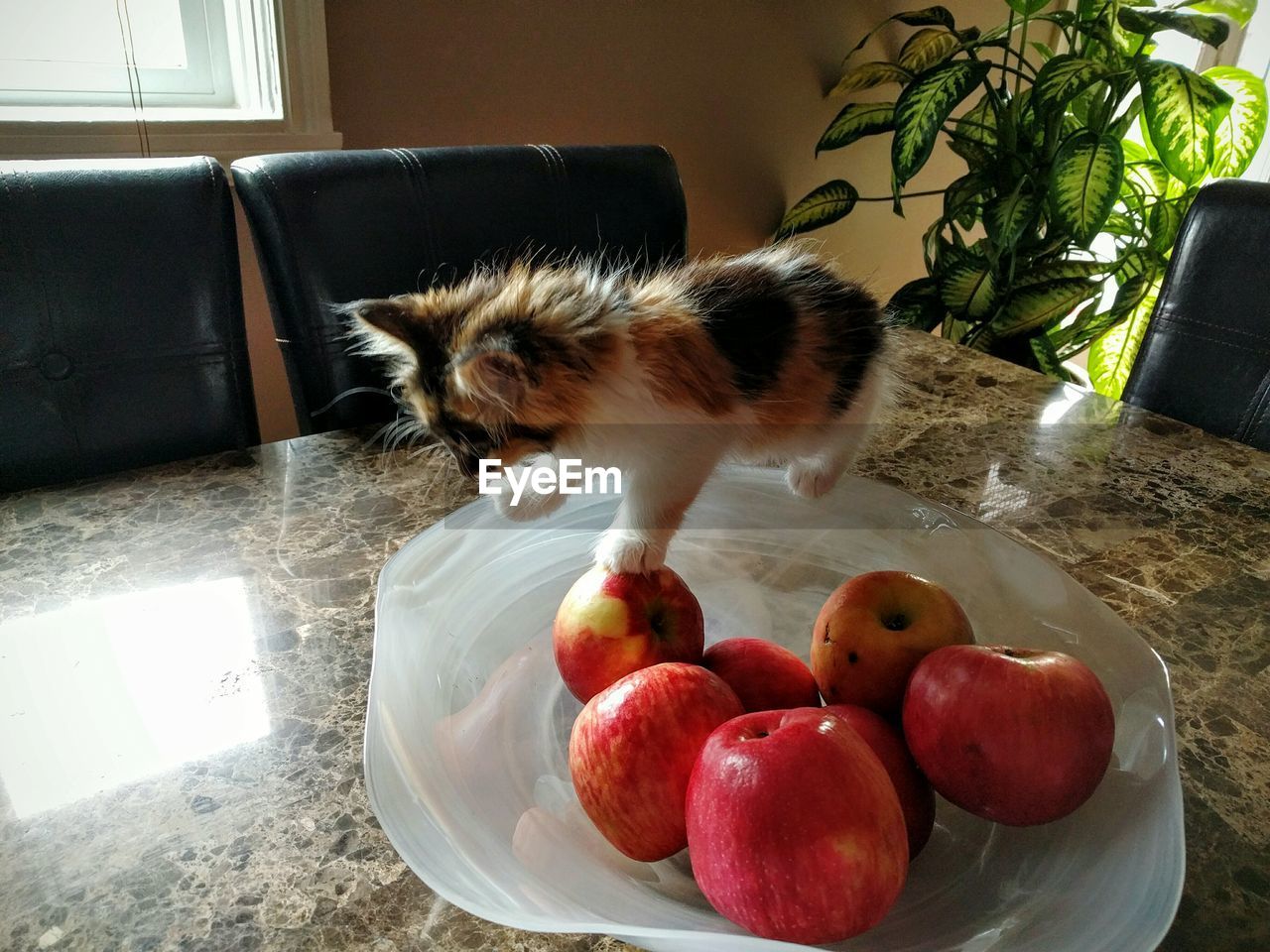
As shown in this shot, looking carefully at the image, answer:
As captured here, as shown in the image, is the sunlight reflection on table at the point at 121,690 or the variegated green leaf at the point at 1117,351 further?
the variegated green leaf at the point at 1117,351

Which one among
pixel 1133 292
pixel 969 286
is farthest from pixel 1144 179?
pixel 969 286

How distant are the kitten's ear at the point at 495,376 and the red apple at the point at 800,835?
0.29 metres

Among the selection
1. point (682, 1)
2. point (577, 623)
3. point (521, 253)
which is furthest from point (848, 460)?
point (682, 1)

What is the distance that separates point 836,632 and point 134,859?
422mm

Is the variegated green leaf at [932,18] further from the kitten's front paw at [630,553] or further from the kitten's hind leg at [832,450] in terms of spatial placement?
the kitten's front paw at [630,553]

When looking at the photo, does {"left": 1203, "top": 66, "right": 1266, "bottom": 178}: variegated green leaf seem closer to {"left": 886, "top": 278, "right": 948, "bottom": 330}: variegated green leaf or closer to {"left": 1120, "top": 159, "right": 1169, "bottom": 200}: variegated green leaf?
{"left": 1120, "top": 159, "right": 1169, "bottom": 200}: variegated green leaf

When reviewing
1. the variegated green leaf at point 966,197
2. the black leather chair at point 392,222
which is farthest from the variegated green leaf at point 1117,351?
the black leather chair at point 392,222

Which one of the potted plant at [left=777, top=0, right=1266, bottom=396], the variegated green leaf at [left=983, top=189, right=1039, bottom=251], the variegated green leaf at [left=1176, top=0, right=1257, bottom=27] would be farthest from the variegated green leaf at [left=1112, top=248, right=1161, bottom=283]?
the variegated green leaf at [left=1176, top=0, right=1257, bottom=27]

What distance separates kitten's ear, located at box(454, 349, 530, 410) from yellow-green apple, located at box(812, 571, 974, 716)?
0.26 meters

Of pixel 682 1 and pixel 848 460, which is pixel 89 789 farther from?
pixel 682 1

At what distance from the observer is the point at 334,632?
643 millimetres

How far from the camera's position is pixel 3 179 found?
0.80 m

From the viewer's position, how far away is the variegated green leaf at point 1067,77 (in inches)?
66.9

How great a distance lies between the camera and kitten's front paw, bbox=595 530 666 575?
1.99 feet
